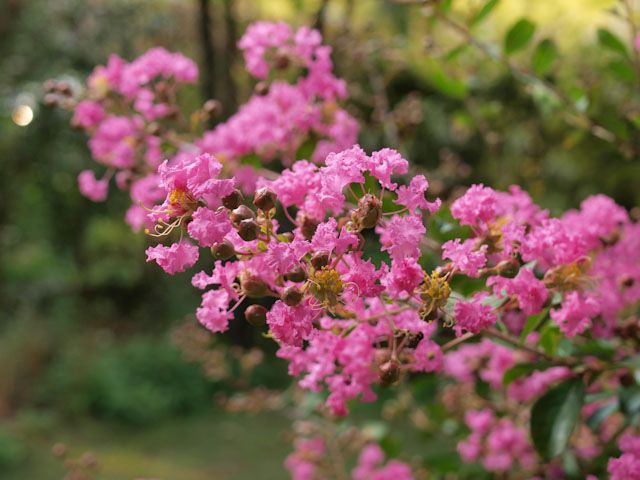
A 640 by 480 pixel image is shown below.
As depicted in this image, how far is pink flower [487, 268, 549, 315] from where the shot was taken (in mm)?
726

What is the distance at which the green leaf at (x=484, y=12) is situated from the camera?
1.11 metres

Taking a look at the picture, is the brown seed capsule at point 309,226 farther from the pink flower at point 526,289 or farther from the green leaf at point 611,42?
the green leaf at point 611,42

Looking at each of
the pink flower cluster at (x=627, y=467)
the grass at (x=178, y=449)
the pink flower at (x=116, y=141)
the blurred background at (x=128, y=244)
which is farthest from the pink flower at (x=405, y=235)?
the grass at (x=178, y=449)

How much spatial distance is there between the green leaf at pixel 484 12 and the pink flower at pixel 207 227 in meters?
Result: 0.66

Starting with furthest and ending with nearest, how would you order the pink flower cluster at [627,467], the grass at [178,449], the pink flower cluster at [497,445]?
the grass at [178,449] → the pink flower cluster at [497,445] → the pink flower cluster at [627,467]

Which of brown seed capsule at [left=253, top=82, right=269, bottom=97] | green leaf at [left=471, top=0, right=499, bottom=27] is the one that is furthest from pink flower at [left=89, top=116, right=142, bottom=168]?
green leaf at [left=471, top=0, right=499, bottom=27]

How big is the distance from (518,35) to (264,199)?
0.73 m

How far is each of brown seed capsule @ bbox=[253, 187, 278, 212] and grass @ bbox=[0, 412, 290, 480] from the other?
121 inches

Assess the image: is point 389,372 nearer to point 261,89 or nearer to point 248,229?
point 248,229

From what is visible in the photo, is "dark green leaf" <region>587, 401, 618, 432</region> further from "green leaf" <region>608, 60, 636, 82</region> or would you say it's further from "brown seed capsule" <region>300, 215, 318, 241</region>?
"brown seed capsule" <region>300, 215, 318, 241</region>

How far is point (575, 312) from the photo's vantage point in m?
0.74

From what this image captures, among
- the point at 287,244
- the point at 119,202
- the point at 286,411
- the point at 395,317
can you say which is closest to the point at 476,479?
the point at 395,317

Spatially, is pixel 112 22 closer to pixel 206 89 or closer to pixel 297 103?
pixel 206 89

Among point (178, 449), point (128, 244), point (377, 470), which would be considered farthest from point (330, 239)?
point (128, 244)
